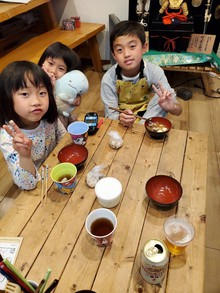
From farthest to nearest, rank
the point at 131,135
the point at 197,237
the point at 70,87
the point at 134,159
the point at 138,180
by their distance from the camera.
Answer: the point at 70,87 → the point at 131,135 → the point at 134,159 → the point at 138,180 → the point at 197,237

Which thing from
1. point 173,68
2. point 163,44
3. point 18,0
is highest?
point 18,0

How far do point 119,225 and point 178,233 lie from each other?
0.24 metres

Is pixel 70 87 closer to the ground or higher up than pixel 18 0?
closer to the ground

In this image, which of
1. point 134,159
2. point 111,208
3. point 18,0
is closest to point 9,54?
point 18,0

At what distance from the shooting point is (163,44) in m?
3.27

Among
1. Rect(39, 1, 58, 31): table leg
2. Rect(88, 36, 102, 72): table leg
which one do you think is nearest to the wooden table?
Rect(88, 36, 102, 72): table leg

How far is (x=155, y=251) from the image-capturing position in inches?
31.6

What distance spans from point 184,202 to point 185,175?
180 millimetres

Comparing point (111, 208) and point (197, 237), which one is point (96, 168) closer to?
point (111, 208)

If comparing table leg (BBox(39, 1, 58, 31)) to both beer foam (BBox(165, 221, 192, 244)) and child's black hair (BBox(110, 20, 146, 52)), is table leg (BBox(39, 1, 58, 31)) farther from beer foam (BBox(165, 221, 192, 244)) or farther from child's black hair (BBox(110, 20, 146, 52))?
beer foam (BBox(165, 221, 192, 244))

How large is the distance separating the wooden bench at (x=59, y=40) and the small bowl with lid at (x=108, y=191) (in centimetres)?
205

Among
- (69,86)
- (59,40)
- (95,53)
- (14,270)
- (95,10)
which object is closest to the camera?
(14,270)

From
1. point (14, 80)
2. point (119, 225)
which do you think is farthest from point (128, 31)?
point (119, 225)

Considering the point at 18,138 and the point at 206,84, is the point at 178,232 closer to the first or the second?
the point at 18,138
